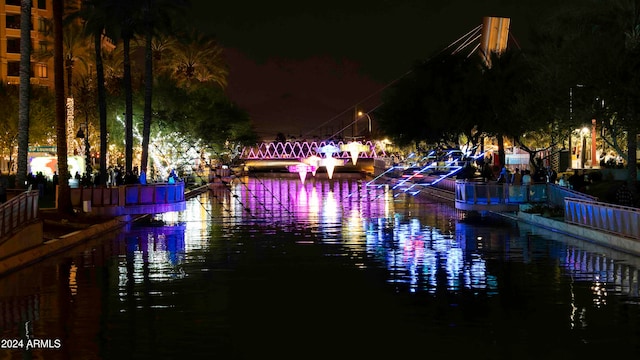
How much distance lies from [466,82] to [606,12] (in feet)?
116

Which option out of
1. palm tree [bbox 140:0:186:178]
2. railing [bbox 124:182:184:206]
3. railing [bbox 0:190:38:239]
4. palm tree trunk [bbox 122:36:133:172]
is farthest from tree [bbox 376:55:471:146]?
railing [bbox 0:190:38:239]

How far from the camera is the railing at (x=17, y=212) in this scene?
22031 millimetres

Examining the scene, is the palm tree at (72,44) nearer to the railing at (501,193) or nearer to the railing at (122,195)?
the railing at (122,195)

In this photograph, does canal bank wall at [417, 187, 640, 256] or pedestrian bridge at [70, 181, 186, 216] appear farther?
pedestrian bridge at [70, 181, 186, 216]

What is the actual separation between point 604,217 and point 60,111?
18257mm

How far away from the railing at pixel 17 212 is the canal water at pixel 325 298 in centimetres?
123

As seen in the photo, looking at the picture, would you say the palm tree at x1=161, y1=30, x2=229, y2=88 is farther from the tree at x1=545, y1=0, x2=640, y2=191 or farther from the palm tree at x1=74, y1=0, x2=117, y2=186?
the tree at x1=545, y1=0, x2=640, y2=191

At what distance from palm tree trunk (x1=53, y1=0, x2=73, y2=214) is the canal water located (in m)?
4.56

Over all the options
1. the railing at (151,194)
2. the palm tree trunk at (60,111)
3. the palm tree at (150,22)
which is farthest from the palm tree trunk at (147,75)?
the palm tree trunk at (60,111)

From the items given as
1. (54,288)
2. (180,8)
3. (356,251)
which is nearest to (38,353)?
(54,288)

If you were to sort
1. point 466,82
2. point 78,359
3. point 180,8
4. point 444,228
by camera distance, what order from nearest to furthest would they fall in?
point 78,359 < point 444,228 < point 180,8 < point 466,82

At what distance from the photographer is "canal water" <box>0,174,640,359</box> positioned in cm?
1291

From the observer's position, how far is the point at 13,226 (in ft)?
74.8

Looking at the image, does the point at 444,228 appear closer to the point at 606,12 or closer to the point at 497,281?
the point at 606,12
